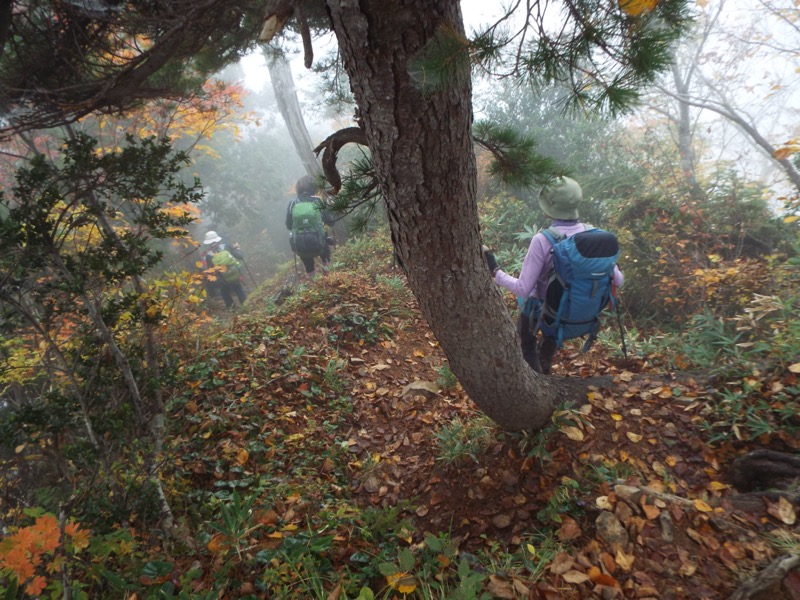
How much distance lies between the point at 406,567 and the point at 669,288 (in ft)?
18.1

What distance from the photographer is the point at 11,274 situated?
257 cm

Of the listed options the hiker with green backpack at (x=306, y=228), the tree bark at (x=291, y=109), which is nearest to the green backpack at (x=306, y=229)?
the hiker with green backpack at (x=306, y=228)

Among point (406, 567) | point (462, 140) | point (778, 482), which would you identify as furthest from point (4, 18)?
point (778, 482)

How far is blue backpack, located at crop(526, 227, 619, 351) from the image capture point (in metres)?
2.98

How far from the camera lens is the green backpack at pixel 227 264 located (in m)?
9.59

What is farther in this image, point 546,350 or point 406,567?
point 546,350

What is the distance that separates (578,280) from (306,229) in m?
5.94

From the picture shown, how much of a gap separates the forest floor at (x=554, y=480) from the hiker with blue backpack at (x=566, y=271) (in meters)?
0.72

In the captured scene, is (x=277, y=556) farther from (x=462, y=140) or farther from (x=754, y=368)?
(x=754, y=368)

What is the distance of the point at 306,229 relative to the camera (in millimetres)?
7762

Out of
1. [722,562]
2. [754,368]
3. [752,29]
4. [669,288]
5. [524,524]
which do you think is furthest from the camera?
[752,29]

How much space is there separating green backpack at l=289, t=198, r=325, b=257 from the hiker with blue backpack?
540 cm

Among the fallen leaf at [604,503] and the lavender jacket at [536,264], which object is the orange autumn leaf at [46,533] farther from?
the lavender jacket at [536,264]

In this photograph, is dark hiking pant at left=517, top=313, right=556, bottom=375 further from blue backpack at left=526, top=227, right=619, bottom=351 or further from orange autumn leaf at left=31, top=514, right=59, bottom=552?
orange autumn leaf at left=31, top=514, right=59, bottom=552
